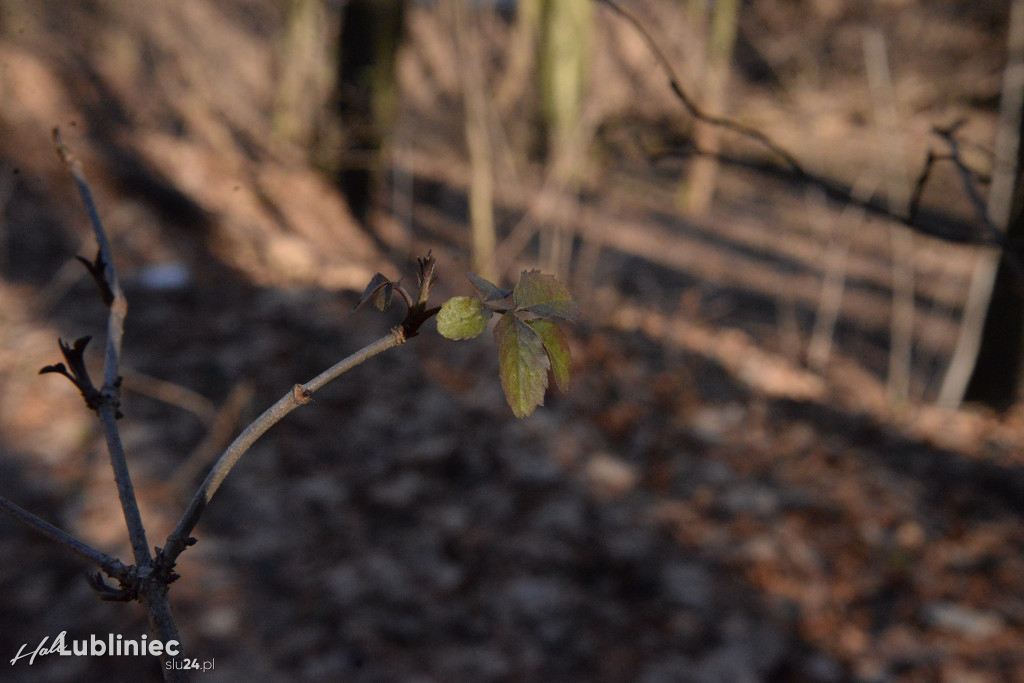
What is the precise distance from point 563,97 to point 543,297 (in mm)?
8084

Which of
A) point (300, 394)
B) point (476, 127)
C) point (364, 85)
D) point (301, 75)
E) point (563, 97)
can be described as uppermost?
point (563, 97)

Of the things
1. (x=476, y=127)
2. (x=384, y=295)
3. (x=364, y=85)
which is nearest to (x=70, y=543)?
(x=384, y=295)

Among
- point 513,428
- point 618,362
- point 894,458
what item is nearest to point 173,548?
point 513,428

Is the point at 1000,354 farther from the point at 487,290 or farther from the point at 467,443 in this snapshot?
the point at 487,290

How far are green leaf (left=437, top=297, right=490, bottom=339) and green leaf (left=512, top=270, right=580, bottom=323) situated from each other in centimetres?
3

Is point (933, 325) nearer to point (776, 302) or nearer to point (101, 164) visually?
point (776, 302)

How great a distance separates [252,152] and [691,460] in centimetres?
461

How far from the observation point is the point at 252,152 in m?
5.71

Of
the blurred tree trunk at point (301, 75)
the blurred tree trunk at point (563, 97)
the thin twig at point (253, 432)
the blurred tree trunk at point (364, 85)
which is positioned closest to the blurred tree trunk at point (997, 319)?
the blurred tree trunk at point (563, 97)

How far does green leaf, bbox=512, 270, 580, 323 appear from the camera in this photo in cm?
47

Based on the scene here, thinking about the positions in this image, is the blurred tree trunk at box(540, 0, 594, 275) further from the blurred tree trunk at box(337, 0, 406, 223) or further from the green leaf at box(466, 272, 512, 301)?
the green leaf at box(466, 272, 512, 301)

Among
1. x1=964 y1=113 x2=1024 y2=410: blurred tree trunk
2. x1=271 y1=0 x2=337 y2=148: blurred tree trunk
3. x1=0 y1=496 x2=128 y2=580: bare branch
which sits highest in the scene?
x1=271 y1=0 x2=337 y2=148: blurred tree trunk

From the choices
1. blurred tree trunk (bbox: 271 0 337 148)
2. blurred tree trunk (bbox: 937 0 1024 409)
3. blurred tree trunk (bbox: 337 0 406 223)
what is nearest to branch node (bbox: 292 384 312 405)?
blurred tree trunk (bbox: 937 0 1024 409)

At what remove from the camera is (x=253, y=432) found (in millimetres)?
427
